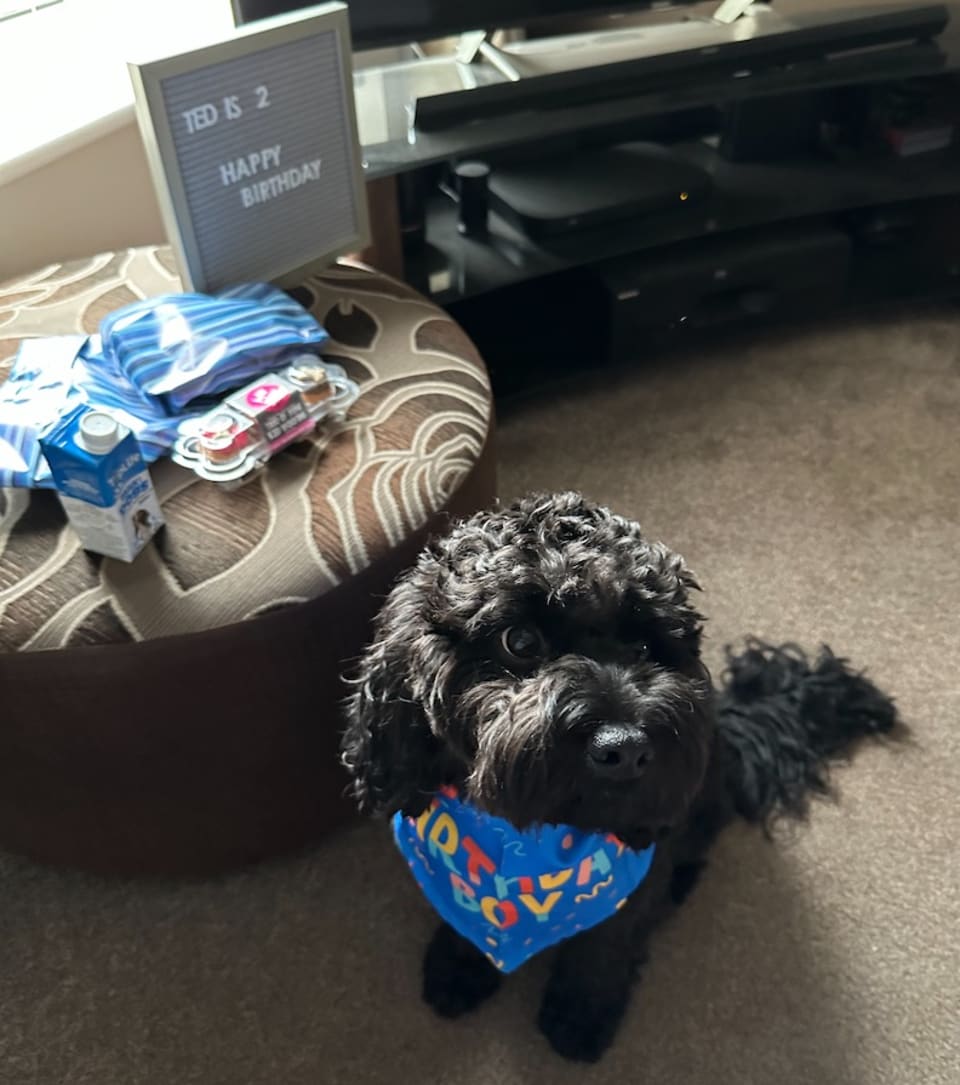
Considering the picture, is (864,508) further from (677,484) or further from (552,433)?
(552,433)

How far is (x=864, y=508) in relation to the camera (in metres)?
1.93

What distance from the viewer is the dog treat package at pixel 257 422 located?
1.21 metres

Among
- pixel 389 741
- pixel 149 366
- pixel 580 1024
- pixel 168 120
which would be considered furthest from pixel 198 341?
pixel 580 1024

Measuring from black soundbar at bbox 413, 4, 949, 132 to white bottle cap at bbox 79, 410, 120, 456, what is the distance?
1.01m

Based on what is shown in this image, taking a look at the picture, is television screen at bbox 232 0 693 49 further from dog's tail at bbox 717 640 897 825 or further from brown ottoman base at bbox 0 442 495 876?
dog's tail at bbox 717 640 897 825

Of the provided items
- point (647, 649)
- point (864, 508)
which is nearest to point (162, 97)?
point (647, 649)

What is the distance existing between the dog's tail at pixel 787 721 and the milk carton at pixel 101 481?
82 cm

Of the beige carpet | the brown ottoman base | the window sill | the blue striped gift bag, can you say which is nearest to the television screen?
the window sill

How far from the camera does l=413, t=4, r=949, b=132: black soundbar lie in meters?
1.80

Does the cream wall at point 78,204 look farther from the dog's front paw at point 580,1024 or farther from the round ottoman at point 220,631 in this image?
the dog's front paw at point 580,1024

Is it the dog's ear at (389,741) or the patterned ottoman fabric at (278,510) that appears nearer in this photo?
the dog's ear at (389,741)

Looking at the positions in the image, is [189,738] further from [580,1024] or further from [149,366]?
[580,1024]

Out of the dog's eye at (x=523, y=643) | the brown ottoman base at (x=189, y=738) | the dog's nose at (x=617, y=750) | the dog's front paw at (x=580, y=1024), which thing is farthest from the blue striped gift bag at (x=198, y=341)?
the dog's front paw at (x=580, y=1024)

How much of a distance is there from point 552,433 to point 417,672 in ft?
4.03
